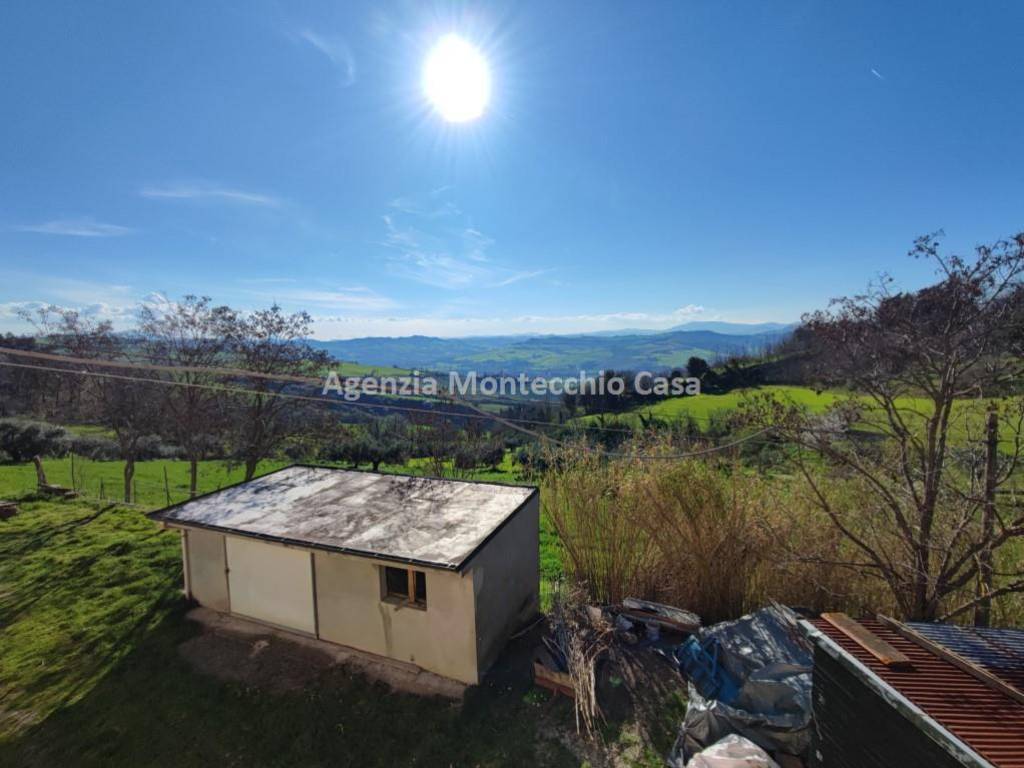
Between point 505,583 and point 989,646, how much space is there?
4.56 meters

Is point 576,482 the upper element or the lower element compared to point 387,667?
upper

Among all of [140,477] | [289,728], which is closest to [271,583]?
[289,728]

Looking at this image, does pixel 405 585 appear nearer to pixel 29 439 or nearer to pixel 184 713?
pixel 184 713

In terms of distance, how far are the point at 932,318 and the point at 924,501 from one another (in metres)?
1.97

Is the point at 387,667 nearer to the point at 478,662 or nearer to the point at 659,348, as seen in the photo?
the point at 478,662

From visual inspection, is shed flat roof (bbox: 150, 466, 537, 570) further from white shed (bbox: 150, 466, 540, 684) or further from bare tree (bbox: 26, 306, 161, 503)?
bare tree (bbox: 26, 306, 161, 503)

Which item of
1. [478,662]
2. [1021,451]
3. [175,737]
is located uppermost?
[1021,451]

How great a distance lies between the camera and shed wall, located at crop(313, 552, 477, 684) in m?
5.04

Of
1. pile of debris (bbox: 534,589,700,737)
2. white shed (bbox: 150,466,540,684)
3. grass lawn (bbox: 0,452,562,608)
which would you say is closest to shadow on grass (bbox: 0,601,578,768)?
pile of debris (bbox: 534,589,700,737)

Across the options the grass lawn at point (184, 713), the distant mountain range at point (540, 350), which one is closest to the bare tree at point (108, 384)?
the grass lawn at point (184, 713)

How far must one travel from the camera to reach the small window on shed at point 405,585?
Answer: 530 cm

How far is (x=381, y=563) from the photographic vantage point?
198 inches

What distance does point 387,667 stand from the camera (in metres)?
5.45

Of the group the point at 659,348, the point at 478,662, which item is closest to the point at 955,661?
the point at 478,662
